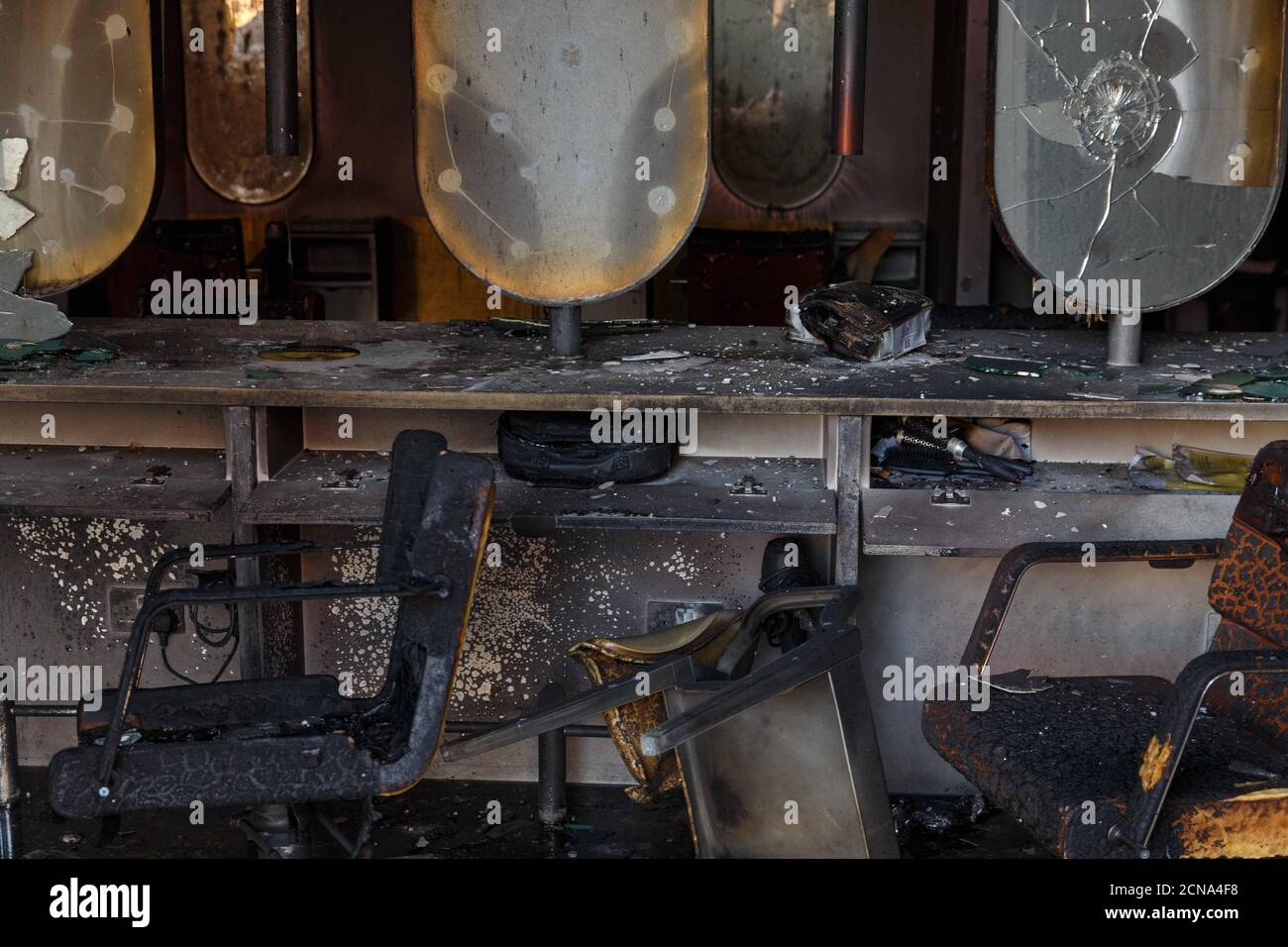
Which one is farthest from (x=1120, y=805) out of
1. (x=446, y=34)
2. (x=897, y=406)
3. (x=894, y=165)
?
(x=894, y=165)

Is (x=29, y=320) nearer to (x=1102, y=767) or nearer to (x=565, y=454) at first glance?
(x=565, y=454)

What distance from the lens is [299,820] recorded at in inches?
96.3

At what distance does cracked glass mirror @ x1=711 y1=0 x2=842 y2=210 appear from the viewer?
6.06 metres

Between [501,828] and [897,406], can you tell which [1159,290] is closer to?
[897,406]

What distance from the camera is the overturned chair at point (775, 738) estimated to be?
6.97 feet

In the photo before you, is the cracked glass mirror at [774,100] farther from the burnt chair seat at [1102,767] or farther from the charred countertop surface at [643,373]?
the burnt chair seat at [1102,767]

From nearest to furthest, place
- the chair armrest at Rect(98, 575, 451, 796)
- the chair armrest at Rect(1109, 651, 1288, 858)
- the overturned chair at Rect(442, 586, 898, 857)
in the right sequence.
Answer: the chair armrest at Rect(1109, 651, 1288, 858), the chair armrest at Rect(98, 575, 451, 796), the overturned chair at Rect(442, 586, 898, 857)

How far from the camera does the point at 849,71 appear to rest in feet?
8.69

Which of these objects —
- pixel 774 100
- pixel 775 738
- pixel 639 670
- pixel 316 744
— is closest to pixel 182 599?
pixel 316 744

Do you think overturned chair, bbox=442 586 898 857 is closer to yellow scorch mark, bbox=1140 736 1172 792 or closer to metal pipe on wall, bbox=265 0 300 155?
yellow scorch mark, bbox=1140 736 1172 792

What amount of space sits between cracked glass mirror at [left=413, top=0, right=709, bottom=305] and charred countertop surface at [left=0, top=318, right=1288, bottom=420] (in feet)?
0.79

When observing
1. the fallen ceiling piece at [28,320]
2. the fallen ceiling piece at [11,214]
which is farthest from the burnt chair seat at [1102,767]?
the fallen ceiling piece at [11,214]

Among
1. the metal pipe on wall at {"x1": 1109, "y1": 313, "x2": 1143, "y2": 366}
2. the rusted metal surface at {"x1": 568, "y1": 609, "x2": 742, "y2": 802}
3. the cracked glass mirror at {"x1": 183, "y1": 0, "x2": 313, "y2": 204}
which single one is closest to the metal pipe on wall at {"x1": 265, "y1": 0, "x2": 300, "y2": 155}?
the rusted metal surface at {"x1": 568, "y1": 609, "x2": 742, "y2": 802}
